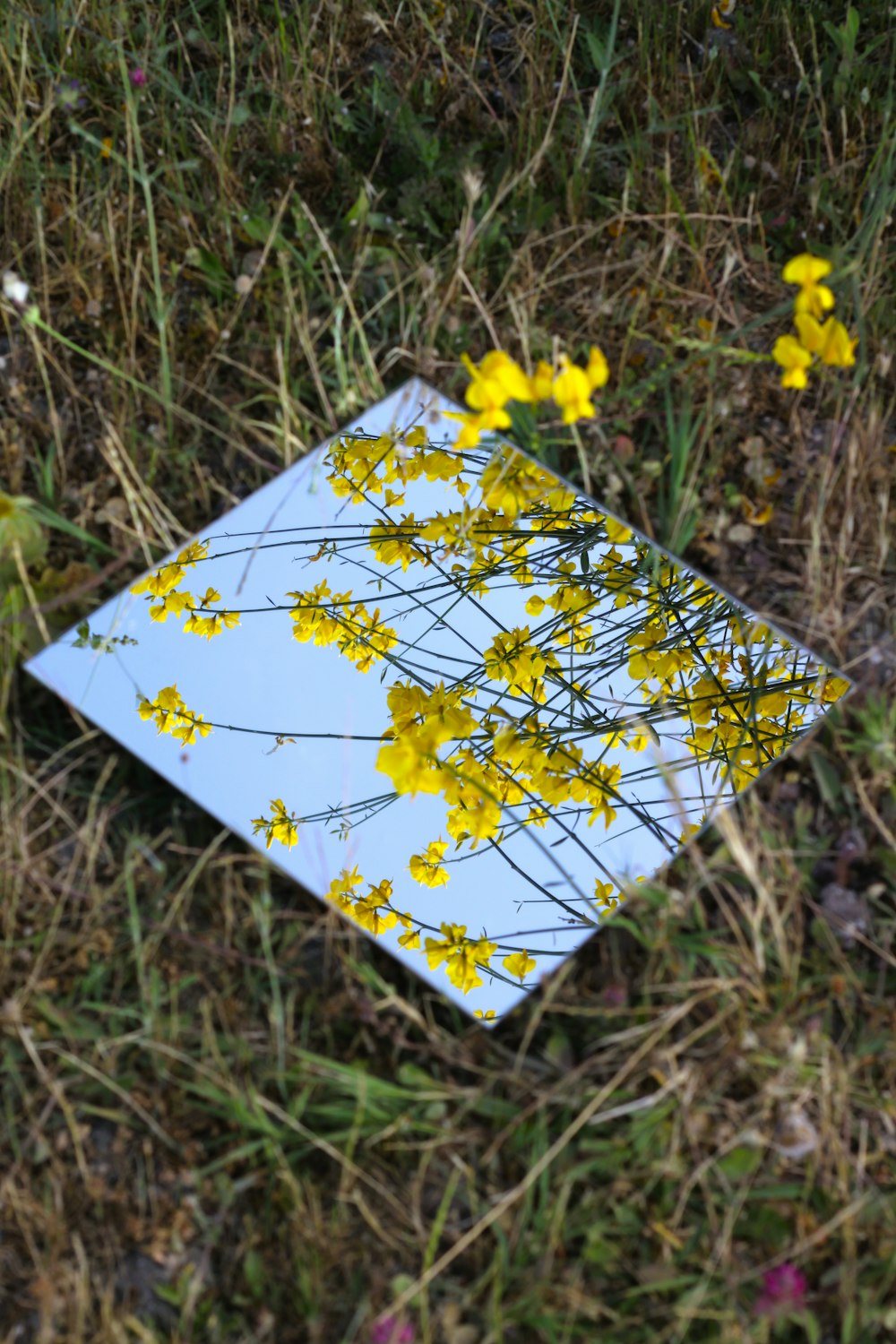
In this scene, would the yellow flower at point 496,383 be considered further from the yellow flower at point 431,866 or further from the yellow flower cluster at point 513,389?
the yellow flower at point 431,866

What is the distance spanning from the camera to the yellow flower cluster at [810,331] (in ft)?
5.64

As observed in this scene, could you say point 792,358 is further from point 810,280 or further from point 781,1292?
point 781,1292

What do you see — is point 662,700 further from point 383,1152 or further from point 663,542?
point 383,1152

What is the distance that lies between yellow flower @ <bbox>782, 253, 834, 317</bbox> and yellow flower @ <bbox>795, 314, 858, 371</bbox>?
0.04 feet

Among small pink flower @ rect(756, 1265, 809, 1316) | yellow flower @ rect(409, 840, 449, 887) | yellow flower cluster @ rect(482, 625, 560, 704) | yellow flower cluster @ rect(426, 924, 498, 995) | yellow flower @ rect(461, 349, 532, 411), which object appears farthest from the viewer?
yellow flower cluster @ rect(482, 625, 560, 704)

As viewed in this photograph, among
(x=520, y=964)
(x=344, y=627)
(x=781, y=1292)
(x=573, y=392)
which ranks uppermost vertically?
(x=344, y=627)

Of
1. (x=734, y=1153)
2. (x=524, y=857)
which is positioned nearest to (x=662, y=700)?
(x=524, y=857)

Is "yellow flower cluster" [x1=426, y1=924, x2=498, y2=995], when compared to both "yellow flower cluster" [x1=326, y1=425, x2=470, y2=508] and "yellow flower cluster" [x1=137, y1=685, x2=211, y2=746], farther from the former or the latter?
"yellow flower cluster" [x1=326, y1=425, x2=470, y2=508]

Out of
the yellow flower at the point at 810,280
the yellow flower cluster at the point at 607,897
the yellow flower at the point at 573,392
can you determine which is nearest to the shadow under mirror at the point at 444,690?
the yellow flower cluster at the point at 607,897

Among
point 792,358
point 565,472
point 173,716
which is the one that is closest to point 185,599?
point 173,716

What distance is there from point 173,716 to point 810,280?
1.21 meters

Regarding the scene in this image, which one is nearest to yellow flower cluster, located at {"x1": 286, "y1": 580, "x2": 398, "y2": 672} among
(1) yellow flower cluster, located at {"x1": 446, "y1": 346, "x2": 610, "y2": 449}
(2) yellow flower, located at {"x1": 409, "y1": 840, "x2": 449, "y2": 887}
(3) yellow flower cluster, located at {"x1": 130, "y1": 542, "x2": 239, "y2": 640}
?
(3) yellow flower cluster, located at {"x1": 130, "y1": 542, "x2": 239, "y2": 640}

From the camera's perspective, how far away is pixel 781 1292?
168 centimetres

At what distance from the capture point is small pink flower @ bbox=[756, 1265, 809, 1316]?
1.68 metres
